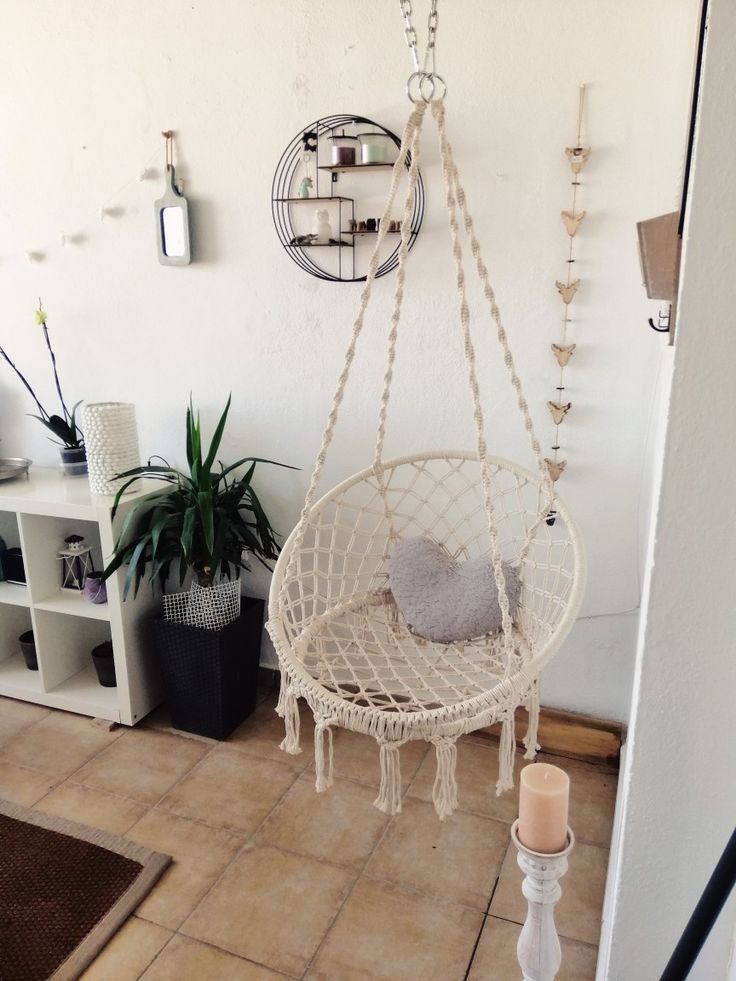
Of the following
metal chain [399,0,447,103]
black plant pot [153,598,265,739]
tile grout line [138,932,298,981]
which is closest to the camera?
metal chain [399,0,447,103]

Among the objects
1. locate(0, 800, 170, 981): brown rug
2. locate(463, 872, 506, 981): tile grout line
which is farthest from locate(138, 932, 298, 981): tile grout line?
locate(463, 872, 506, 981): tile grout line

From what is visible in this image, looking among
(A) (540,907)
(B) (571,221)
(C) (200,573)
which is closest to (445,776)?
(A) (540,907)

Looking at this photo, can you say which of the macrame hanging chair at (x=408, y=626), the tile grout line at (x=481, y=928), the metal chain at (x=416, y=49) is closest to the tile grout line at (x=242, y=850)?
the macrame hanging chair at (x=408, y=626)

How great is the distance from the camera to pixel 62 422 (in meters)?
2.44

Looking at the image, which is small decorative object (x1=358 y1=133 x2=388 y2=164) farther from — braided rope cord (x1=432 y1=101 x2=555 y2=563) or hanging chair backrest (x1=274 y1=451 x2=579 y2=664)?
hanging chair backrest (x1=274 y1=451 x2=579 y2=664)

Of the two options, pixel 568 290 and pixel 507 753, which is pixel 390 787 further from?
pixel 568 290

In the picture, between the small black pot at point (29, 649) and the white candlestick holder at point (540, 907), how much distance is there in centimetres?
202

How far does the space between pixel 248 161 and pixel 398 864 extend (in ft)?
6.25

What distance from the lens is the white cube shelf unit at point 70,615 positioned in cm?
220

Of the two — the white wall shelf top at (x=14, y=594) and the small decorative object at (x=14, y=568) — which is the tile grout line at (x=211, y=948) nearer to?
the white wall shelf top at (x=14, y=594)

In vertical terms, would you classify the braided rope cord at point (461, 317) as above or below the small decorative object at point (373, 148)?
below

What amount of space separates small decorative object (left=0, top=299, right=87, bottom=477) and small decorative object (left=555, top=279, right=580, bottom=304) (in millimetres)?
1542

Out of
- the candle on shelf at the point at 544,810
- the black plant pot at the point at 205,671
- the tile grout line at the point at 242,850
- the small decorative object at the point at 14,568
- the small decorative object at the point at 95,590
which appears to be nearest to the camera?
the candle on shelf at the point at 544,810

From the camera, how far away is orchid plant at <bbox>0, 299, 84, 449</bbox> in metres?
2.43
